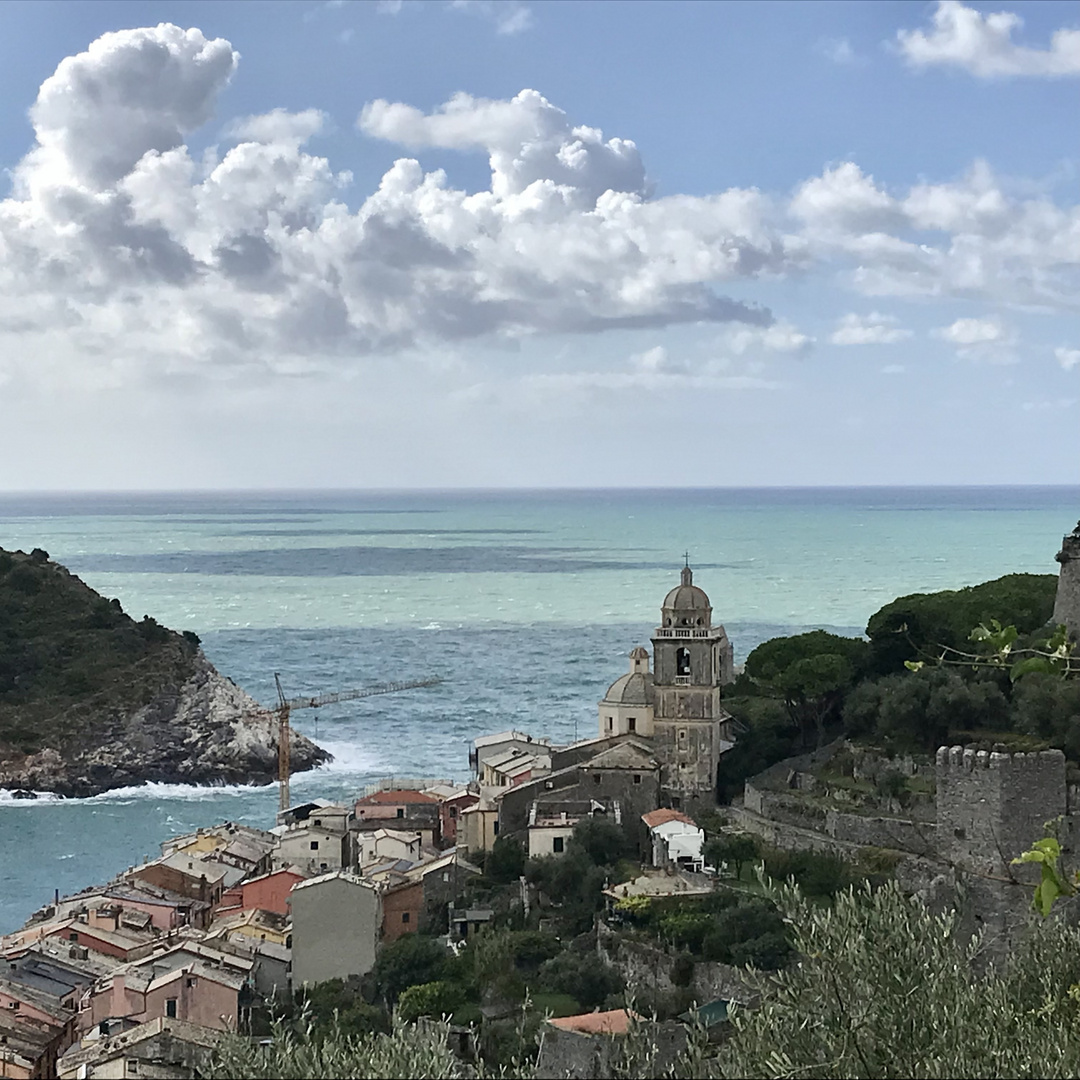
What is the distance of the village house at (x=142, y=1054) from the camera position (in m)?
18.2

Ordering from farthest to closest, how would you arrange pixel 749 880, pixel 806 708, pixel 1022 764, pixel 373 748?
pixel 373 748 → pixel 806 708 → pixel 749 880 → pixel 1022 764

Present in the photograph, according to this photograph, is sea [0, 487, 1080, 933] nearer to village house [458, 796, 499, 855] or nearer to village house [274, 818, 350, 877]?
village house [274, 818, 350, 877]

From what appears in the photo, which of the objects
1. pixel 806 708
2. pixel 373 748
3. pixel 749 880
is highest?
pixel 806 708

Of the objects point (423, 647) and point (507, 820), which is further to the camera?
point (423, 647)

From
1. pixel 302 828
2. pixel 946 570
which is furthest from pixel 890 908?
pixel 946 570

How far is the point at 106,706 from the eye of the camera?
4859 cm

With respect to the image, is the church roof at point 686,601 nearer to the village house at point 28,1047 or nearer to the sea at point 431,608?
the village house at point 28,1047

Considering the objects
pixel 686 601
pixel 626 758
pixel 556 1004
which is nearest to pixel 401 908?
pixel 626 758

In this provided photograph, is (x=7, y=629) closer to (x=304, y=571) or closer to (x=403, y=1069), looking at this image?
(x=403, y=1069)

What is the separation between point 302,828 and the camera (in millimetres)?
30672

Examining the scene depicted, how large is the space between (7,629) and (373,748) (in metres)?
13.4

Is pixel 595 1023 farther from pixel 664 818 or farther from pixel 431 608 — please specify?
pixel 431 608

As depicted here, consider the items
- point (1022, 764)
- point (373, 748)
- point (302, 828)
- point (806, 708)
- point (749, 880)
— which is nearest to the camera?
point (1022, 764)

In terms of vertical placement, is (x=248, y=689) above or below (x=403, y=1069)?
below
